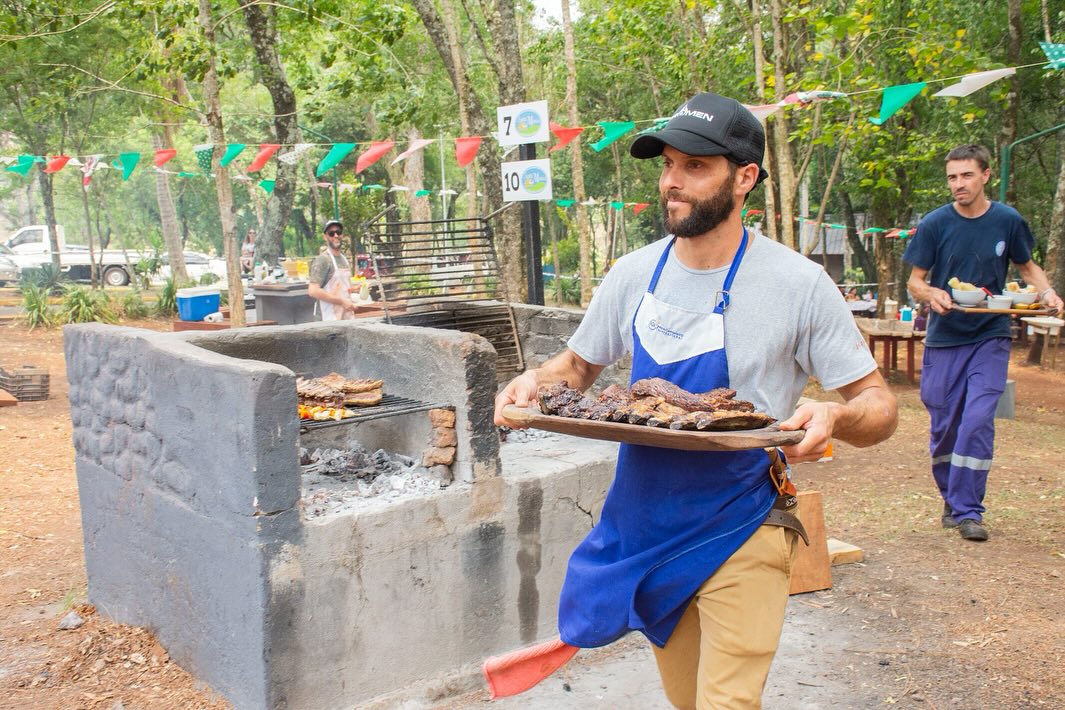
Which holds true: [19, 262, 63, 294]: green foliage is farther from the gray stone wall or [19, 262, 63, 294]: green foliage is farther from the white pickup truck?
the gray stone wall

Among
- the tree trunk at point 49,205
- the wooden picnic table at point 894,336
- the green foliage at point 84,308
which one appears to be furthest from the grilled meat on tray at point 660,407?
the tree trunk at point 49,205

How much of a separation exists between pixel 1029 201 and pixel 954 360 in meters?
18.4

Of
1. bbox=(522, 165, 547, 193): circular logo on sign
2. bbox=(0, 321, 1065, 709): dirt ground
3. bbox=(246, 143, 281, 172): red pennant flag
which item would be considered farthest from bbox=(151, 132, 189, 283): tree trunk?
bbox=(522, 165, 547, 193): circular logo on sign

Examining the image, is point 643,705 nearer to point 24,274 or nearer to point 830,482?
point 830,482

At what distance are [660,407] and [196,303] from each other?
50.8ft

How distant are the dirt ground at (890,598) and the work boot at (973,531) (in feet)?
0.17

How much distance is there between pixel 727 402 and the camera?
2.38 m

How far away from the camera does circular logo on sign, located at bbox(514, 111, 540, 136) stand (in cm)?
801

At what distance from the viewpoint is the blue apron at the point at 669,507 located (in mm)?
2539

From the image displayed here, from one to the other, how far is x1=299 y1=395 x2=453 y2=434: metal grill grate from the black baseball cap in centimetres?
198

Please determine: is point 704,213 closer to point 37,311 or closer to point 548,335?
point 548,335

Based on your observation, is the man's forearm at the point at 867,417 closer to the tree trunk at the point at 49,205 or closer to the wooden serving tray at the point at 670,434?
the wooden serving tray at the point at 670,434

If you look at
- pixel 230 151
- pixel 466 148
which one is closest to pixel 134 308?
pixel 230 151

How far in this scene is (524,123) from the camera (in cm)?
805
